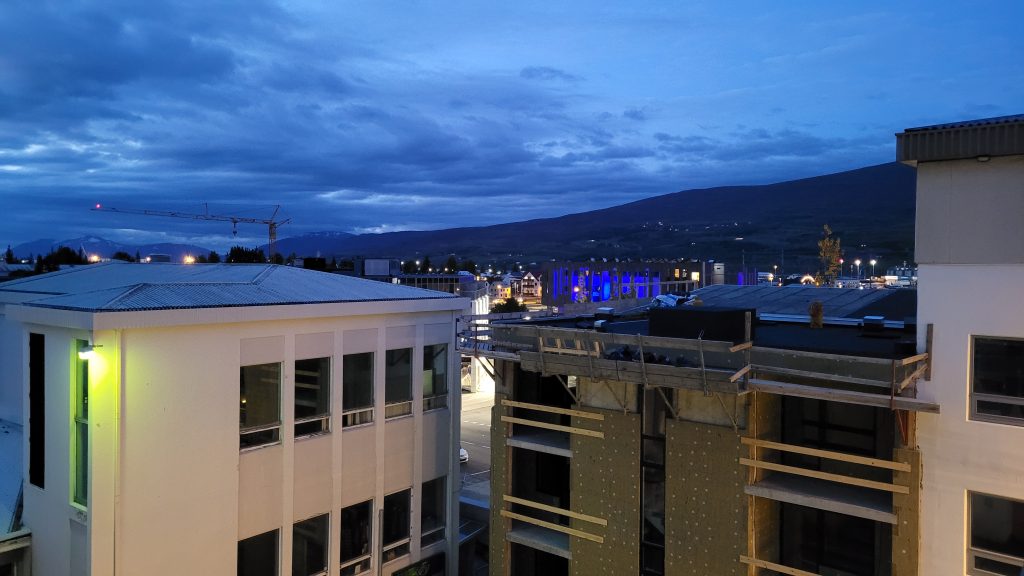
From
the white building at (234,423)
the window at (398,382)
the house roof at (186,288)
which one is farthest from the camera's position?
the window at (398,382)

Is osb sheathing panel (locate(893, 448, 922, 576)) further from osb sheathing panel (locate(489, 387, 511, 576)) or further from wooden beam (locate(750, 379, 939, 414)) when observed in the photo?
osb sheathing panel (locate(489, 387, 511, 576))

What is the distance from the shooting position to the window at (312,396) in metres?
18.8

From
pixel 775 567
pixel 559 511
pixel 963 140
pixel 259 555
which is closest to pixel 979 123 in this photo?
pixel 963 140

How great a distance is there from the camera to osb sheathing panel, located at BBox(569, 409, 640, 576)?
53.5 feet

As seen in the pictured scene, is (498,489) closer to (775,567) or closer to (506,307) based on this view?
(775,567)

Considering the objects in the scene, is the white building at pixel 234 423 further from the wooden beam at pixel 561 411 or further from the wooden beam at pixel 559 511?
the wooden beam at pixel 561 411

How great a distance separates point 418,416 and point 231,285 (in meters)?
6.90

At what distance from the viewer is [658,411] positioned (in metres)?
16.1

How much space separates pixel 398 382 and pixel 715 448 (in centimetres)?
Answer: 1035

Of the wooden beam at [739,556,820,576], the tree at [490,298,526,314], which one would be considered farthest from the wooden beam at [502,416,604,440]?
the tree at [490,298,526,314]

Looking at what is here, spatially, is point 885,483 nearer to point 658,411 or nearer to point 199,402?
point 658,411

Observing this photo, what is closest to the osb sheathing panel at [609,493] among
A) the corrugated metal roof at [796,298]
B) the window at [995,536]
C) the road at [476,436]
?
the window at [995,536]

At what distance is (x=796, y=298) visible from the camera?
76.0ft

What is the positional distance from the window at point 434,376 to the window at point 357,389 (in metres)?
2.30
